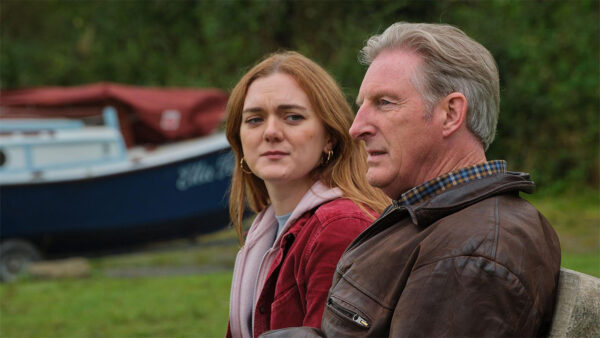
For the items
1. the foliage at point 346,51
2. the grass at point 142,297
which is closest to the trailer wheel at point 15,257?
the grass at point 142,297

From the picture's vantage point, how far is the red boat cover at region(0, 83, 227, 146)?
12656mm

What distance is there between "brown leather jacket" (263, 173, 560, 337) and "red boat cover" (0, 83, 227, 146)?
1097cm

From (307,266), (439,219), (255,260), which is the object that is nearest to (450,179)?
(439,219)

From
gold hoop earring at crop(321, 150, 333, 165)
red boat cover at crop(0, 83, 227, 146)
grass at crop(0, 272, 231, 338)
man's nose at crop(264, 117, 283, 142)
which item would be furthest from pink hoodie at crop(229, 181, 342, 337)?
red boat cover at crop(0, 83, 227, 146)

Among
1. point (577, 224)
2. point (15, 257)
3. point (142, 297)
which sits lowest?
point (577, 224)

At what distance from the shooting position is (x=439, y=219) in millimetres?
1866

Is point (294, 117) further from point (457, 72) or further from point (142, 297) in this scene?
point (142, 297)

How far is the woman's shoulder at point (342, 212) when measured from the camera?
2.65 metres

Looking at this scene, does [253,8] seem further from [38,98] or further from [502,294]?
[502,294]

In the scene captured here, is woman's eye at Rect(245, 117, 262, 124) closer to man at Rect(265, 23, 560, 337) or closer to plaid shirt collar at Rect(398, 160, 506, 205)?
man at Rect(265, 23, 560, 337)

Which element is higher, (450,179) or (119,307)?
(450,179)

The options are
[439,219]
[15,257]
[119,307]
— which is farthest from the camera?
[15,257]

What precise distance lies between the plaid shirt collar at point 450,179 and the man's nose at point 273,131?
0.97m

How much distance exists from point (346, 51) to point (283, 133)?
7504 millimetres
